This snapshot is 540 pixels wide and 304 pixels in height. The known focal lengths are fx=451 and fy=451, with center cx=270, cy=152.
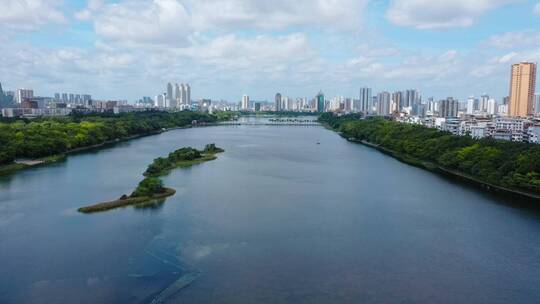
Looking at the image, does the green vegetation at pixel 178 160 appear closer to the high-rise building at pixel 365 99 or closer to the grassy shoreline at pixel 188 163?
the grassy shoreline at pixel 188 163

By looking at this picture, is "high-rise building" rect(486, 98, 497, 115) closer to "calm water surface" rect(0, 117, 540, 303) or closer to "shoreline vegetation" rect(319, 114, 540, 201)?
"shoreline vegetation" rect(319, 114, 540, 201)

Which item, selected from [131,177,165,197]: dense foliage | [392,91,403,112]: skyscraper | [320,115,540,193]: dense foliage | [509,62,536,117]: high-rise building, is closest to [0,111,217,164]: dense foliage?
[131,177,165,197]: dense foliage

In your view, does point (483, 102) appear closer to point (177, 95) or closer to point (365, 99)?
point (365, 99)

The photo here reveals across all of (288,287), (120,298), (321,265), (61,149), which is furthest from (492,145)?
(61,149)

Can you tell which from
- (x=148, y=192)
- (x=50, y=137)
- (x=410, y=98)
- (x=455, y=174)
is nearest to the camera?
(x=148, y=192)

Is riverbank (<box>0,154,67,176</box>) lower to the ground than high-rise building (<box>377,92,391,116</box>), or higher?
lower

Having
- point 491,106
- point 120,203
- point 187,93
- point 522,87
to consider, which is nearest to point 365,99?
point 491,106

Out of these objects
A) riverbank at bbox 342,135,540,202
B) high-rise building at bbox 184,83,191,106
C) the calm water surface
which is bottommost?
the calm water surface
